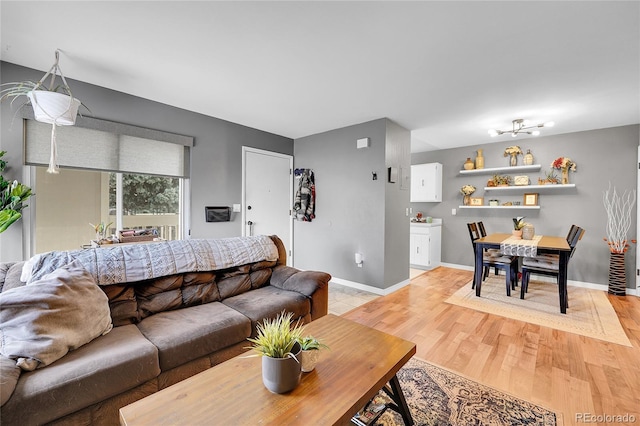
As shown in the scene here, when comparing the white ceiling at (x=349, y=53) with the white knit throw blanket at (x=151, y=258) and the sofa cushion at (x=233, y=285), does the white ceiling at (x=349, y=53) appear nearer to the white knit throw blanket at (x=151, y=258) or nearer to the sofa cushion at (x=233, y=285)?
the white knit throw blanket at (x=151, y=258)

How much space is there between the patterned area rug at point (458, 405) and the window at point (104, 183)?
323 cm

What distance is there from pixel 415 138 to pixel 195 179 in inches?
148

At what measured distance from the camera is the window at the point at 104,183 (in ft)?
8.71

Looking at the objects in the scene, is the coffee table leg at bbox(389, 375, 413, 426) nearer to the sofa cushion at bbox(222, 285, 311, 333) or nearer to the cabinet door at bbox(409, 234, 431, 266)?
the sofa cushion at bbox(222, 285, 311, 333)

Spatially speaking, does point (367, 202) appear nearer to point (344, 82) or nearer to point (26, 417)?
point (344, 82)

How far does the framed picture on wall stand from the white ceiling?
152 cm

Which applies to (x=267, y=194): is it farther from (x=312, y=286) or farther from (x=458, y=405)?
(x=458, y=405)

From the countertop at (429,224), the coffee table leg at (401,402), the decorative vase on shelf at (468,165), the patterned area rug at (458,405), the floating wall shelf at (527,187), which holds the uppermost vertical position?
the decorative vase on shelf at (468,165)

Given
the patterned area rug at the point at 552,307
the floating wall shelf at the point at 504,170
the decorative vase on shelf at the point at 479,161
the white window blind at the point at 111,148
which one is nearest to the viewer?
the white window blind at the point at 111,148

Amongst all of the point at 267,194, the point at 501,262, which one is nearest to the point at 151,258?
the point at 267,194

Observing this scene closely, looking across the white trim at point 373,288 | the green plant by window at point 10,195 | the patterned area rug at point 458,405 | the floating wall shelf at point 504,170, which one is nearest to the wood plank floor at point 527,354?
the patterned area rug at point 458,405

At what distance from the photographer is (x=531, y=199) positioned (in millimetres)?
4625

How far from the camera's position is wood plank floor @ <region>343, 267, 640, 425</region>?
175cm

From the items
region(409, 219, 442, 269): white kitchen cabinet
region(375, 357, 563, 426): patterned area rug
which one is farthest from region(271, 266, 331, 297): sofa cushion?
region(409, 219, 442, 269): white kitchen cabinet
